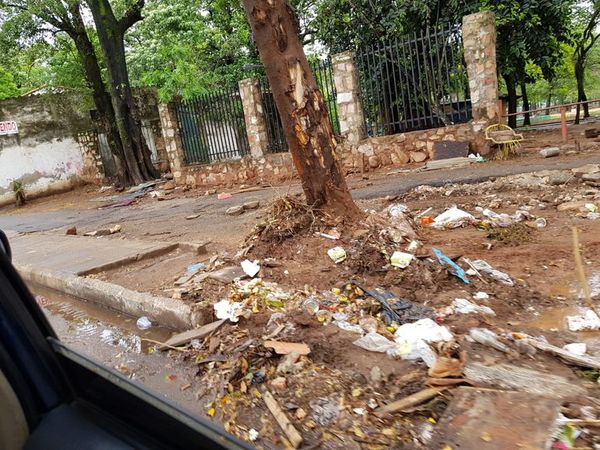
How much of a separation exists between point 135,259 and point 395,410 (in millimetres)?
4537

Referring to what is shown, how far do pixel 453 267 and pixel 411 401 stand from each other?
68.3 inches

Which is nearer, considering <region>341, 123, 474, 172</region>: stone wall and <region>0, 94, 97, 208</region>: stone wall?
<region>341, 123, 474, 172</region>: stone wall

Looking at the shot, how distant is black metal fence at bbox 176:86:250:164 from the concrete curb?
755cm

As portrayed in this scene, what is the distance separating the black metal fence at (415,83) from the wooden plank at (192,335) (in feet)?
27.0

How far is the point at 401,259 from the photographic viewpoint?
4.11 metres

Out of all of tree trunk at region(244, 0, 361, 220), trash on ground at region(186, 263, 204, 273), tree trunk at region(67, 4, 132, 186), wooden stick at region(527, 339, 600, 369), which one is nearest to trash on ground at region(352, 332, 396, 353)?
wooden stick at region(527, 339, 600, 369)

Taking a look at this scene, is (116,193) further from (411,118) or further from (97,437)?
(97,437)

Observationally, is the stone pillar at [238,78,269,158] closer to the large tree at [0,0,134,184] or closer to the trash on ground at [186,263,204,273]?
the large tree at [0,0,134,184]

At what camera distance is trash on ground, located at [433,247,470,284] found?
389 centimetres

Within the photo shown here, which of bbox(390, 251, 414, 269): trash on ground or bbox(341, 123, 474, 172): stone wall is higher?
bbox(341, 123, 474, 172): stone wall

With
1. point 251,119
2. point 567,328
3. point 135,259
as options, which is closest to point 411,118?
point 251,119

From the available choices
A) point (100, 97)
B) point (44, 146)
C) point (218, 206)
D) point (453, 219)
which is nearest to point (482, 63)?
point (453, 219)

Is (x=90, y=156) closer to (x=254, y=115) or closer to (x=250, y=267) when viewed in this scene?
(x=254, y=115)

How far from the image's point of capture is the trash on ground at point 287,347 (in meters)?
3.10
